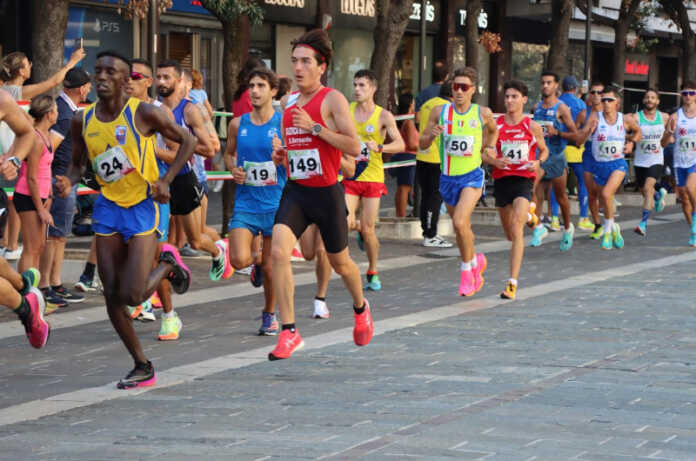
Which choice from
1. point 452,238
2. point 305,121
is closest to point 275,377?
point 305,121

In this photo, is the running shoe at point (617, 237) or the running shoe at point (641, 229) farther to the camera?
the running shoe at point (641, 229)

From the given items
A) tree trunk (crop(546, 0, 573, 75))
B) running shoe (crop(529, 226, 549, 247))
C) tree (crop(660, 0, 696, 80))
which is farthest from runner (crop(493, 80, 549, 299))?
tree (crop(660, 0, 696, 80))

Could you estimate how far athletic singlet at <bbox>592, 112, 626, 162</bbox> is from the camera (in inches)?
629

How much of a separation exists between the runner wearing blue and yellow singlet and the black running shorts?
0.72 metres

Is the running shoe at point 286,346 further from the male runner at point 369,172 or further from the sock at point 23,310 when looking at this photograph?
the male runner at point 369,172

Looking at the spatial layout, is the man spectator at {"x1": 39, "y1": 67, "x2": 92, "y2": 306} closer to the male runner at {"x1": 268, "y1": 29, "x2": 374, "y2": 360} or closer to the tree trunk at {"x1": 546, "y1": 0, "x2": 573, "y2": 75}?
the male runner at {"x1": 268, "y1": 29, "x2": 374, "y2": 360}

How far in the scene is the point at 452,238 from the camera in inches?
661

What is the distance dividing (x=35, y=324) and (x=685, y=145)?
1049 cm

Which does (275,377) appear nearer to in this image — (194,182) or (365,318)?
(365,318)

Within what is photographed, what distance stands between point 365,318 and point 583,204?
10.2m

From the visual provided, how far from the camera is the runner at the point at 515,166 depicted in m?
11.6

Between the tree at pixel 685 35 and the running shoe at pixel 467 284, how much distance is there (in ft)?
66.5

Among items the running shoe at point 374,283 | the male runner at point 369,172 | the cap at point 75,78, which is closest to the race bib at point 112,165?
the cap at point 75,78

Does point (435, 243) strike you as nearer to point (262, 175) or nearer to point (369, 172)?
point (369, 172)
